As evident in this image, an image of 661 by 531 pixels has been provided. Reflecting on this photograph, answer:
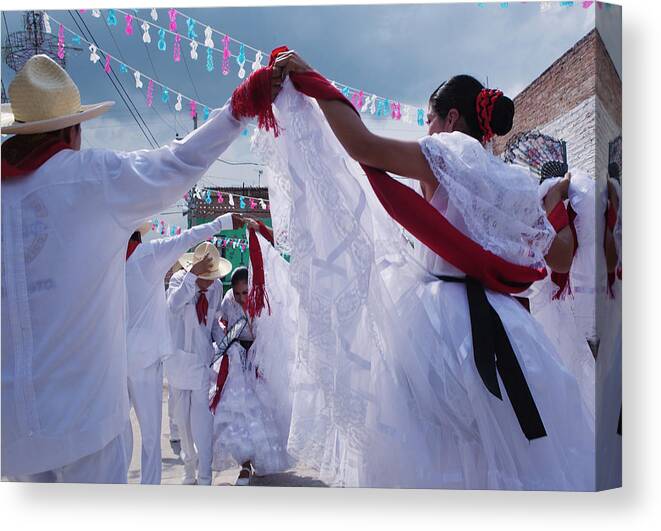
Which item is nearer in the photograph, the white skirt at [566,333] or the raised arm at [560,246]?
the raised arm at [560,246]

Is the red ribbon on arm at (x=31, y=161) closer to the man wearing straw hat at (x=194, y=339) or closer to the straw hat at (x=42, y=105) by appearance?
the straw hat at (x=42, y=105)

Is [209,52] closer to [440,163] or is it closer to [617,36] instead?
[440,163]

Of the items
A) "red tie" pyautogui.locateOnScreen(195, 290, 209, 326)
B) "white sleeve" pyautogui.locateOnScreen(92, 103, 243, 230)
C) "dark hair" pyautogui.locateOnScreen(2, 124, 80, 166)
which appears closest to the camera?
"white sleeve" pyautogui.locateOnScreen(92, 103, 243, 230)

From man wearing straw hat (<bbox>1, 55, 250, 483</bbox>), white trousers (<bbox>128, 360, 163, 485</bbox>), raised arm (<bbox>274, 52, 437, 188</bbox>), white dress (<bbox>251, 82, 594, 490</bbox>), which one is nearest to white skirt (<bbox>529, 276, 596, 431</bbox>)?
white dress (<bbox>251, 82, 594, 490</bbox>)

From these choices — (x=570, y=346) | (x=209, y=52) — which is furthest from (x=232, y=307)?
(x=570, y=346)

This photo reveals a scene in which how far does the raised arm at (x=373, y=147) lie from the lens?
2994mm

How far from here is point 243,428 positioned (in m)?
5.34

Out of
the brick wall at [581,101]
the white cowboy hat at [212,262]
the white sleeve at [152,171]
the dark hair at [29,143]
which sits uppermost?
the brick wall at [581,101]

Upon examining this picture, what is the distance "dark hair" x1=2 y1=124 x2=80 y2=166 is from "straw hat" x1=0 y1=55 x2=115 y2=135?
2 centimetres

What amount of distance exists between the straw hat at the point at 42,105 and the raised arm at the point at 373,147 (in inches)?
35.5

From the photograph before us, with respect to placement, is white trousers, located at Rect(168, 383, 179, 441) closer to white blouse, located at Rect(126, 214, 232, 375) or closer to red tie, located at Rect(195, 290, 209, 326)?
red tie, located at Rect(195, 290, 209, 326)

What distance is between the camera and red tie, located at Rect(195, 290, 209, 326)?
546 centimetres

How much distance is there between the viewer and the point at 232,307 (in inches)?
222

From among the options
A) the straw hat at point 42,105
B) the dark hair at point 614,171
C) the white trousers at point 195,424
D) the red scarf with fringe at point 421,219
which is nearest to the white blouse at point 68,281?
the straw hat at point 42,105
